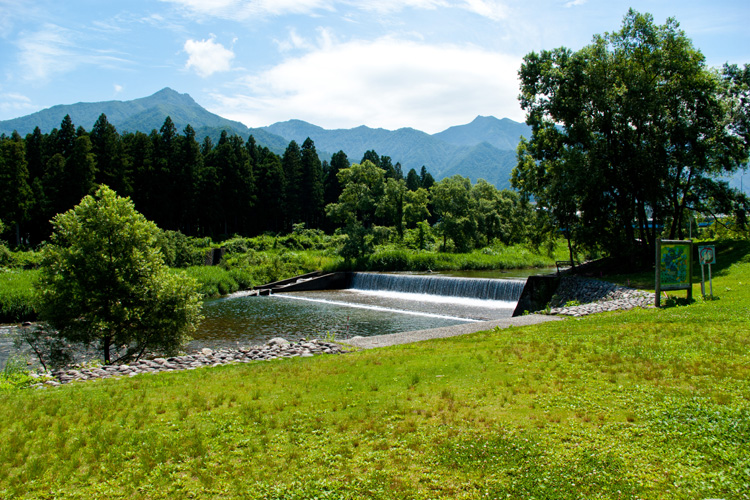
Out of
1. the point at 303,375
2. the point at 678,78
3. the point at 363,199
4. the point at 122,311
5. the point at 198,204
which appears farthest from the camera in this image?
the point at 198,204

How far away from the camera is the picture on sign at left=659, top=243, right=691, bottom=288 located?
14.9 metres

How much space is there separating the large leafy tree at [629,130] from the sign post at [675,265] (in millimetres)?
7143

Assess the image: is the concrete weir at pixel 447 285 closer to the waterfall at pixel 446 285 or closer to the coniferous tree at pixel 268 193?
the waterfall at pixel 446 285

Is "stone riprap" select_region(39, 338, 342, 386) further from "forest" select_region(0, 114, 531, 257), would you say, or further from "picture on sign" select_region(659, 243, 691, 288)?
"forest" select_region(0, 114, 531, 257)

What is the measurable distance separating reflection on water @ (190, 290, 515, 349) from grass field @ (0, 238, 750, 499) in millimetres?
10378

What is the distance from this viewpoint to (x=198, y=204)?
55406 millimetres

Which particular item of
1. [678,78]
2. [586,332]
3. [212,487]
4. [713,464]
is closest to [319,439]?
[212,487]

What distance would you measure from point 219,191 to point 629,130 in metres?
46.9

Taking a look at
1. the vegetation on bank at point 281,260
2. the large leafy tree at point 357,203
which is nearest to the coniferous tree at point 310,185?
the vegetation on bank at point 281,260

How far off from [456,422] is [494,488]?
1522 millimetres

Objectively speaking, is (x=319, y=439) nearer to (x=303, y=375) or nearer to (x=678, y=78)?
(x=303, y=375)

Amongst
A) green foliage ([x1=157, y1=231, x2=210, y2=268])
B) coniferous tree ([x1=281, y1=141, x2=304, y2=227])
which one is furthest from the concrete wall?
coniferous tree ([x1=281, y1=141, x2=304, y2=227])

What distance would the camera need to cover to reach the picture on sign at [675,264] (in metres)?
14.9

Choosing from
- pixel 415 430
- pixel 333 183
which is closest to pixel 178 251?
pixel 333 183
